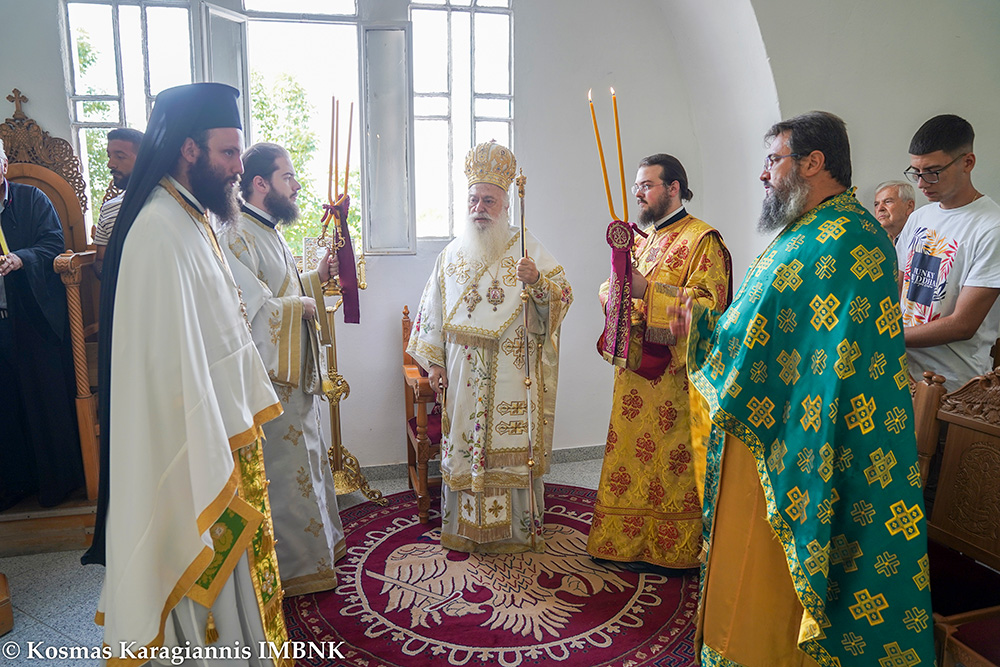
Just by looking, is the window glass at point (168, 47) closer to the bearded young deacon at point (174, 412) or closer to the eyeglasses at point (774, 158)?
the bearded young deacon at point (174, 412)

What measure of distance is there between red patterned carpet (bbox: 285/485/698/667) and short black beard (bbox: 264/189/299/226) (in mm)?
1819

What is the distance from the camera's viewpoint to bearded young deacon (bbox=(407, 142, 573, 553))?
10.9 feet

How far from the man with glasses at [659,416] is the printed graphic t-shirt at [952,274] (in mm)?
847

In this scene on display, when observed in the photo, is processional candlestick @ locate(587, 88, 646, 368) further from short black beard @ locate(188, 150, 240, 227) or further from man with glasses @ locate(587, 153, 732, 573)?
short black beard @ locate(188, 150, 240, 227)

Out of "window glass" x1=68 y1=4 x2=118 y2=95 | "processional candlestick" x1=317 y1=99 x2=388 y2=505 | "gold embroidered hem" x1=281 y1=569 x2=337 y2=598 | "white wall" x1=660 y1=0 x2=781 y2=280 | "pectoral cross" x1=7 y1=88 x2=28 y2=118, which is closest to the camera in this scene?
"gold embroidered hem" x1=281 y1=569 x2=337 y2=598

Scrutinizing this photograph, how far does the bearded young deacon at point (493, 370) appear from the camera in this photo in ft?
10.9

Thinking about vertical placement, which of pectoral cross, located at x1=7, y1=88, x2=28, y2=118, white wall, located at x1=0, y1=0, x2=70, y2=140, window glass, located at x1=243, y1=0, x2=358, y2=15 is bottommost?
pectoral cross, located at x1=7, y1=88, x2=28, y2=118

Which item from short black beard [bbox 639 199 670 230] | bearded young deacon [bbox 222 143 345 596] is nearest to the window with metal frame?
bearded young deacon [bbox 222 143 345 596]

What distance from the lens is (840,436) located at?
1.87 metres

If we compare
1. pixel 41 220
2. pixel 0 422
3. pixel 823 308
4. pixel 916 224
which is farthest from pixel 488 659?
pixel 41 220

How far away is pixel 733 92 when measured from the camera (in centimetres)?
439

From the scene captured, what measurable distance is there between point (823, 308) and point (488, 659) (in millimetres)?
1840

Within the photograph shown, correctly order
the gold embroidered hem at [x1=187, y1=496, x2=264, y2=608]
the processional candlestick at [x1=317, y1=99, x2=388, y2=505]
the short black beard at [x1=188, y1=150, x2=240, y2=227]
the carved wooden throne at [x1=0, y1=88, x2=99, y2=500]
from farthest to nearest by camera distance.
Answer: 1. the carved wooden throne at [x1=0, y1=88, x2=99, y2=500]
2. the processional candlestick at [x1=317, y1=99, x2=388, y2=505]
3. the short black beard at [x1=188, y1=150, x2=240, y2=227]
4. the gold embroidered hem at [x1=187, y1=496, x2=264, y2=608]

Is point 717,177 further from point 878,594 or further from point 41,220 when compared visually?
point 41,220
